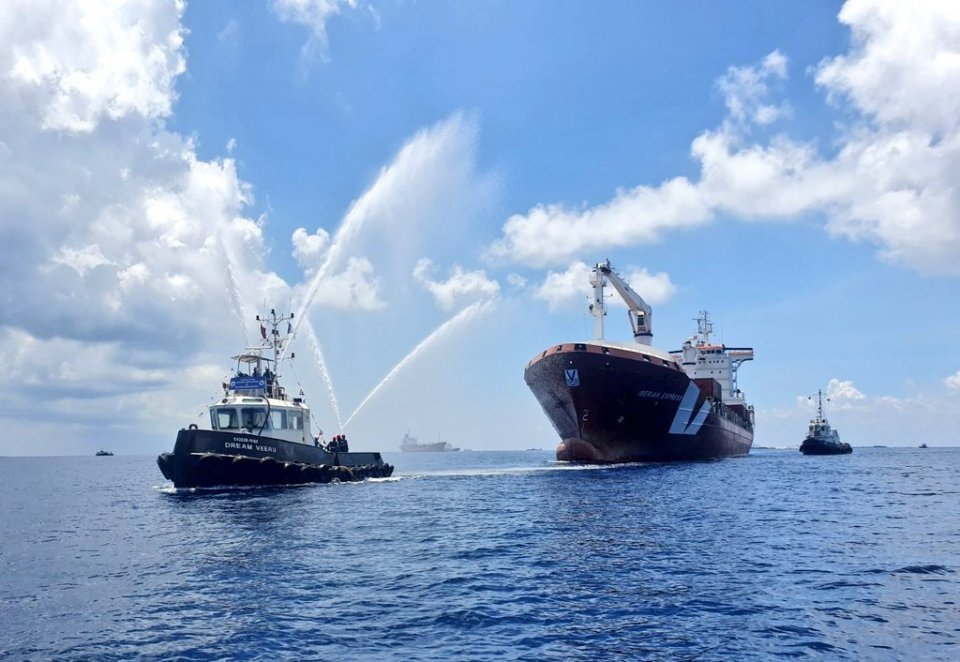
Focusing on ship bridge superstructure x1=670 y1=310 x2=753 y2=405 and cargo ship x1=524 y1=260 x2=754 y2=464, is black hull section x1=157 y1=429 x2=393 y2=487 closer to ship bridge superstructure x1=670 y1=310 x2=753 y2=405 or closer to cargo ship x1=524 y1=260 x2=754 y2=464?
cargo ship x1=524 y1=260 x2=754 y2=464

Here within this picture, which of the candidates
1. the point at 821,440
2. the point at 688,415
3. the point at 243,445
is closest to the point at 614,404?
the point at 688,415

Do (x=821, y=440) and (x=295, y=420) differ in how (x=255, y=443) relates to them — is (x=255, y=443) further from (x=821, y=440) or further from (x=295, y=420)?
(x=821, y=440)

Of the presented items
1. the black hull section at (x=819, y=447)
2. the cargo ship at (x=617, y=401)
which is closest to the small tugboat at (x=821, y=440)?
the black hull section at (x=819, y=447)

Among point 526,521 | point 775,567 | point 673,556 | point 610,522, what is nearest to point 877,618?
point 775,567

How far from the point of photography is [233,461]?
4084cm

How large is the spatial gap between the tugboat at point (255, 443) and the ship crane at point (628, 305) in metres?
36.7

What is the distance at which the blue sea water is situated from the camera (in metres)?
13.0

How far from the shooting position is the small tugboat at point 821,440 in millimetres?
127625

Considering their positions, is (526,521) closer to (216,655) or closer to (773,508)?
(773,508)

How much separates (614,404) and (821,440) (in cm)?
8591

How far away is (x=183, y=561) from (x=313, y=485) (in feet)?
83.1

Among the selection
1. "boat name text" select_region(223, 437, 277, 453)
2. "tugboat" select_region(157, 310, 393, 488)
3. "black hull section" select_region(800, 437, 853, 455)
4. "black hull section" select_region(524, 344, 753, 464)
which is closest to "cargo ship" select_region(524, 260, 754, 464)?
"black hull section" select_region(524, 344, 753, 464)

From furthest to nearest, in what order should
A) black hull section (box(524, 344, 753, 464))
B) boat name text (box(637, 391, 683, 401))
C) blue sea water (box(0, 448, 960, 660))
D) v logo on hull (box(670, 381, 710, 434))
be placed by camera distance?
1. v logo on hull (box(670, 381, 710, 434))
2. boat name text (box(637, 391, 683, 401))
3. black hull section (box(524, 344, 753, 464))
4. blue sea water (box(0, 448, 960, 660))

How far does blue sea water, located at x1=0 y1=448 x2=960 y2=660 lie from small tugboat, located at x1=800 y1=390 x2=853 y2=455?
102486mm
